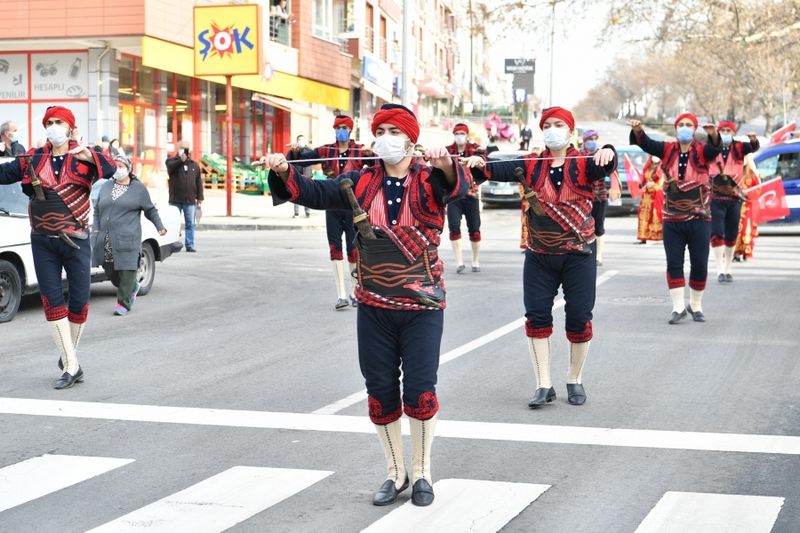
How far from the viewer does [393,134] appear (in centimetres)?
570

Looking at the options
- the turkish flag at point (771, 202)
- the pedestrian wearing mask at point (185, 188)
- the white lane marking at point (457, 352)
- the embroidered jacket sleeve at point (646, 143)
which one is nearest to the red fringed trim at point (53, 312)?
the white lane marking at point (457, 352)

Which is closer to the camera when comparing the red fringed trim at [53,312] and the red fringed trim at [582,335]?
the red fringed trim at [582,335]

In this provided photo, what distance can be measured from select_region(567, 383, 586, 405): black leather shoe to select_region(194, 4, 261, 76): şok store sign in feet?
70.1

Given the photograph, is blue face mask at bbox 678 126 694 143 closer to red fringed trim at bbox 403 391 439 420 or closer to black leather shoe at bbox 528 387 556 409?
black leather shoe at bbox 528 387 556 409

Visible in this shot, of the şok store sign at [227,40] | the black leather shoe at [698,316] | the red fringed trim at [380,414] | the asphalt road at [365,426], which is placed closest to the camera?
the asphalt road at [365,426]

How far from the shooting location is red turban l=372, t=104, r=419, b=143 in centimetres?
569


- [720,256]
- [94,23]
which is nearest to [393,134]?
[720,256]

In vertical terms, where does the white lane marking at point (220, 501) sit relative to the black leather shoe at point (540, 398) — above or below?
below

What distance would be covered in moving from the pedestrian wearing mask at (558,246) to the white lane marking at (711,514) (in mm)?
2234

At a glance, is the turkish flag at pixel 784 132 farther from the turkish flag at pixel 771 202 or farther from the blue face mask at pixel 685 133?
the blue face mask at pixel 685 133

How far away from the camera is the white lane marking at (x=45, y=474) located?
228 inches

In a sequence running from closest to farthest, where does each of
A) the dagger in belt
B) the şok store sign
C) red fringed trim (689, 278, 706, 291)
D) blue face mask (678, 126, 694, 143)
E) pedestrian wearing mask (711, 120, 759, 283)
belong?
the dagger in belt, blue face mask (678, 126, 694, 143), red fringed trim (689, 278, 706, 291), pedestrian wearing mask (711, 120, 759, 283), the şok store sign

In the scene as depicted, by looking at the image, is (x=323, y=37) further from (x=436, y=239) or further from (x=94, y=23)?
(x=436, y=239)

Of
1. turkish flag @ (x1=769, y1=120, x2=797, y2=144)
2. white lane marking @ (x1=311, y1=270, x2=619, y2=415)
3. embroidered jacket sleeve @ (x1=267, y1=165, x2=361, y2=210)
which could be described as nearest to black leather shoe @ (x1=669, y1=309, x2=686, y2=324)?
white lane marking @ (x1=311, y1=270, x2=619, y2=415)
